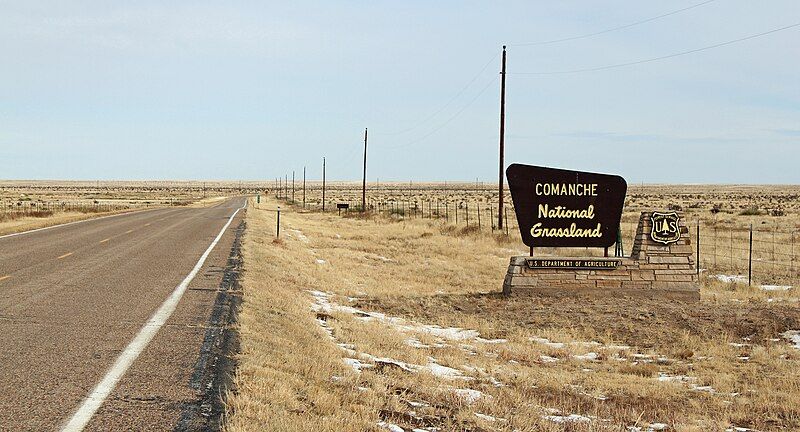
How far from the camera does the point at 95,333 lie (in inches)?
365

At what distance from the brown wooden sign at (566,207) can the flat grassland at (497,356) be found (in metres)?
1.69

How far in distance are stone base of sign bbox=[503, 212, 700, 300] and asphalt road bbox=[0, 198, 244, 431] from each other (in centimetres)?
679

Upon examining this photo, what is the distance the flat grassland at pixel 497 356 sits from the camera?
6988 mm

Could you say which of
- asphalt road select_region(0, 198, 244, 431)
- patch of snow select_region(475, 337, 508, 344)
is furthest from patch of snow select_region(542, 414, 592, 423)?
patch of snow select_region(475, 337, 508, 344)

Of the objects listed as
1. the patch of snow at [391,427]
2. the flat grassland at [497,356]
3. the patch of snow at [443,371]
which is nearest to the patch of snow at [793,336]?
the flat grassland at [497,356]

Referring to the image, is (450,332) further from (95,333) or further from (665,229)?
(95,333)

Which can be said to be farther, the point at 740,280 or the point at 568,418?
the point at 740,280

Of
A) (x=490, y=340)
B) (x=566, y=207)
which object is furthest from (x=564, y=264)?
(x=490, y=340)

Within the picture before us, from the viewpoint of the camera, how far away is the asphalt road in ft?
20.1

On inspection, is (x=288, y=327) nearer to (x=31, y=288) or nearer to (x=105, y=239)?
(x=31, y=288)

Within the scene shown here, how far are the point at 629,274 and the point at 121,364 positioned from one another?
12236 millimetres

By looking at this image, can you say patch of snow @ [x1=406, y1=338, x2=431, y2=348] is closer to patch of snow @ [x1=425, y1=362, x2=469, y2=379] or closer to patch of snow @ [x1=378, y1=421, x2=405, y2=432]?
patch of snow @ [x1=425, y1=362, x2=469, y2=379]

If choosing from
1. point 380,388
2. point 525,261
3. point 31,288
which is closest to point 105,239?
point 31,288

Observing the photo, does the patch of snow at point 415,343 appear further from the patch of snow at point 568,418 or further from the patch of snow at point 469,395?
the patch of snow at point 568,418
